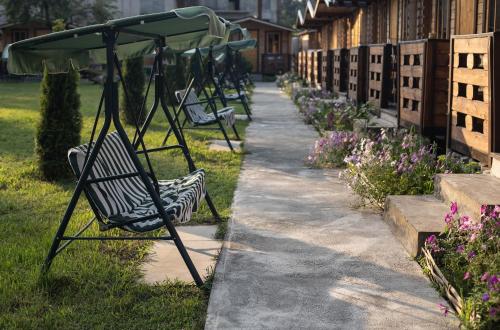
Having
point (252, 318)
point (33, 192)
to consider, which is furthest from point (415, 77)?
point (252, 318)

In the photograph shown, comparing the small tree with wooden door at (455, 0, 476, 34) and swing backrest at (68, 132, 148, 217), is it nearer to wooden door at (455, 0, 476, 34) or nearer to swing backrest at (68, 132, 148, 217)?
wooden door at (455, 0, 476, 34)

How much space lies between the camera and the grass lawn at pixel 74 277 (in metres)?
3.73

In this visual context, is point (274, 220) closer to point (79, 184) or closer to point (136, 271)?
point (136, 271)

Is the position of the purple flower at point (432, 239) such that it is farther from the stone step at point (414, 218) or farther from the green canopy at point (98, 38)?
the green canopy at point (98, 38)

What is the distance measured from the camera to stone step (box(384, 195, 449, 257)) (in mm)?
4523

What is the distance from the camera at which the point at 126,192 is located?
4.94 meters

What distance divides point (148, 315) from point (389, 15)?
11.1 meters

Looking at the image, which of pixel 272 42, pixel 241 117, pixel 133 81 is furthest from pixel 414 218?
pixel 272 42

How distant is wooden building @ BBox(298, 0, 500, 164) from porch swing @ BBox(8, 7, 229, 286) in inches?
92.3

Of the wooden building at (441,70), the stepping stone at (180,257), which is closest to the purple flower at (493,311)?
the stepping stone at (180,257)

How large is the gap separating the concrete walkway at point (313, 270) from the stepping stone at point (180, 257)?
0.13 m

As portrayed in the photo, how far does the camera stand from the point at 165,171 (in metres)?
8.23

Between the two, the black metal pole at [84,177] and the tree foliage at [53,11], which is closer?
the black metal pole at [84,177]

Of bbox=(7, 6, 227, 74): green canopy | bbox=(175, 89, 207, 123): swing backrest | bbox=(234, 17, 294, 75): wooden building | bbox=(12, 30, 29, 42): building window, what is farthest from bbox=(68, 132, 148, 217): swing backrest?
bbox=(12, 30, 29, 42): building window
